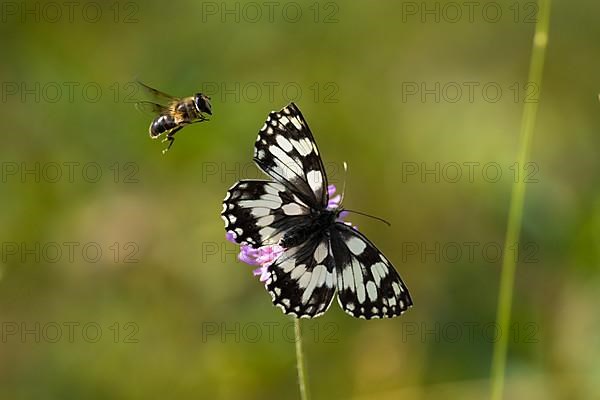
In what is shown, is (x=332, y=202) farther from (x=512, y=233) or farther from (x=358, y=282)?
(x=512, y=233)

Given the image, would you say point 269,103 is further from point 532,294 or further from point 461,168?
point 532,294

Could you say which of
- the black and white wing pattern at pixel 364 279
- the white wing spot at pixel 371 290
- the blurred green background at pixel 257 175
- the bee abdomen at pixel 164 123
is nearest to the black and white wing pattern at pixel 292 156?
the black and white wing pattern at pixel 364 279

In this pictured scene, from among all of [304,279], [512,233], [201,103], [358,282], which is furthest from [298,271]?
[512,233]

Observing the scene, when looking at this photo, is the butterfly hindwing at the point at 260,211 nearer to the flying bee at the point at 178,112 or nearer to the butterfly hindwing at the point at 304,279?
the butterfly hindwing at the point at 304,279

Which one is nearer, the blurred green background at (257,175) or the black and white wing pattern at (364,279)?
the black and white wing pattern at (364,279)

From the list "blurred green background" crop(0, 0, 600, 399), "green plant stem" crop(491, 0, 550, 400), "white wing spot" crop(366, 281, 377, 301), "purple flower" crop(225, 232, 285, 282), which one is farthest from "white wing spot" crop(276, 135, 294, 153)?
"blurred green background" crop(0, 0, 600, 399)

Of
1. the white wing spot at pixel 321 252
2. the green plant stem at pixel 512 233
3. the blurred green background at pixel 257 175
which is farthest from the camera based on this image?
the blurred green background at pixel 257 175
